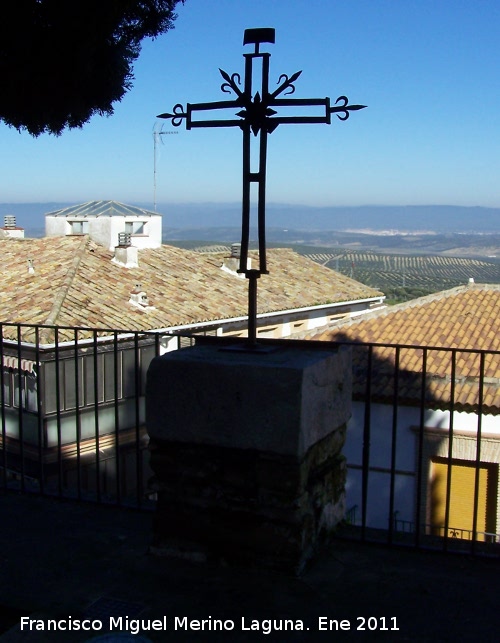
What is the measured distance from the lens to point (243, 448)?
3.28 metres

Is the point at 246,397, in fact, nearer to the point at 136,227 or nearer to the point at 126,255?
the point at 126,255

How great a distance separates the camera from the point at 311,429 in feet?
10.7

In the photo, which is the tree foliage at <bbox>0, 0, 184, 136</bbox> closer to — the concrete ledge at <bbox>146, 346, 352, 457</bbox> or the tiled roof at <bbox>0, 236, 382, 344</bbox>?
the concrete ledge at <bbox>146, 346, 352, 457</bbox>

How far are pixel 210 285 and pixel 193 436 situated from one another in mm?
19252

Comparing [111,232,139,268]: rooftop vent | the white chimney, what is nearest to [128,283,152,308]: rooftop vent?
[111,232,139,268]: rooftop vent

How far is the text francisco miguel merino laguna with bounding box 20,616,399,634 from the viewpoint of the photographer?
296 cm

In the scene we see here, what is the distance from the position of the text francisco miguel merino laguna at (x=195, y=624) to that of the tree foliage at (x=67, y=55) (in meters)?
2.89

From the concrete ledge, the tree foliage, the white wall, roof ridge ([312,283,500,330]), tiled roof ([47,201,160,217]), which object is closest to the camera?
the concrete ledge

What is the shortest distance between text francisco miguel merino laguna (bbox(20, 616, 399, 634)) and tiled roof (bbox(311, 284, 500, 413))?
7.48 meters

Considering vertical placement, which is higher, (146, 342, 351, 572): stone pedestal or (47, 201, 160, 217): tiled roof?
(47, 201, 160, 217): tiled roof

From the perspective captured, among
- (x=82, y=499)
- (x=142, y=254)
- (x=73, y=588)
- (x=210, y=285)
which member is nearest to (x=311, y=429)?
(x=73, y=588)

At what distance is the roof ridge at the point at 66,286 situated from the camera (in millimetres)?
16066

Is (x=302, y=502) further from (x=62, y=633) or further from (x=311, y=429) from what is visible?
(x=62, y=633)

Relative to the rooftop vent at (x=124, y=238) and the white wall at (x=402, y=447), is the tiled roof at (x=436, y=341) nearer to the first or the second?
the white wall at (x=402, y=447)
